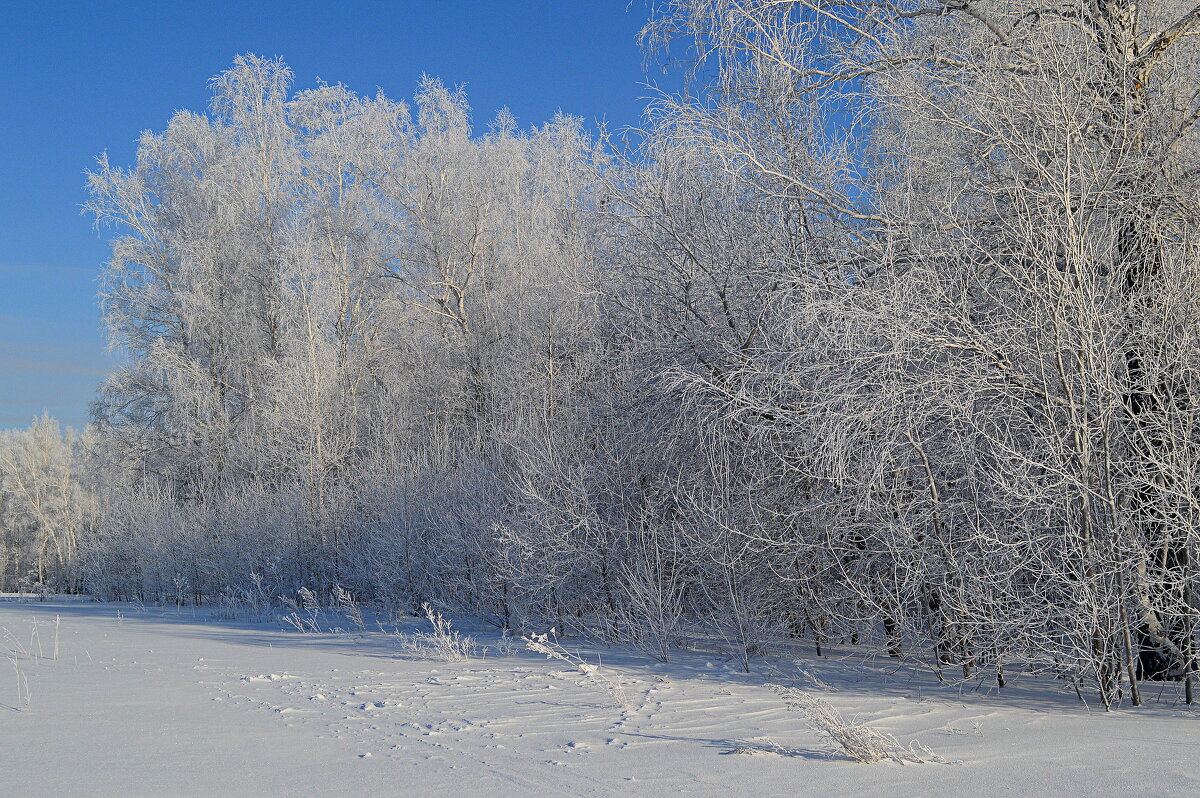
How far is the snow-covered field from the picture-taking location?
421 centimetres

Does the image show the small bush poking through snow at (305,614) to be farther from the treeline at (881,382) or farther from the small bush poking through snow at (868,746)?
the small bush poking through snow at (868,746)

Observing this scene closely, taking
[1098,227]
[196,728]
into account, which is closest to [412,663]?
[196,728]

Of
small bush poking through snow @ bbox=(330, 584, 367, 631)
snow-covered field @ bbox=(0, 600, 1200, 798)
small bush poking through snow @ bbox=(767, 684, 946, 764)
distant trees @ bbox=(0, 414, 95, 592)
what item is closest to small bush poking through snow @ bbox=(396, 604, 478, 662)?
snow-covered field @ bbox=(0, 600, 1200, 798)

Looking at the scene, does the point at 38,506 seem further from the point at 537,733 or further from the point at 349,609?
the point at 537,733

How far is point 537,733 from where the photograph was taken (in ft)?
17.7

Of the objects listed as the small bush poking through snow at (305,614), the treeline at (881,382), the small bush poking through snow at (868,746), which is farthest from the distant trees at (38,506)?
the small bush poking through snow at (868,746)

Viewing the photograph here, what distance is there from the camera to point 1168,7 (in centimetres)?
755

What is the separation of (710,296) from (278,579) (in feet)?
40.2

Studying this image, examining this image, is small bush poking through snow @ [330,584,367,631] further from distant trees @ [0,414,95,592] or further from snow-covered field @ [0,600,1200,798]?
distant trees @ [0,414,95,592]

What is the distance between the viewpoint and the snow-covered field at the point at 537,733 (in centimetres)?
421

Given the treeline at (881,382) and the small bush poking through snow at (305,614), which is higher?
the treeline at (881,382)

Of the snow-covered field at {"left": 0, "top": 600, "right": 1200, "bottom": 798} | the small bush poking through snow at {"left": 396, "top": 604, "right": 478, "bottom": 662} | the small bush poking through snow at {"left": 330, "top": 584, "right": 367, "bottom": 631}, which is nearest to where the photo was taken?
the snow-covered field at {"left": 0, "top": 600, "right": 1200, "bottom": 798}

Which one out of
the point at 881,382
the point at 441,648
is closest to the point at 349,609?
the point at 441,648

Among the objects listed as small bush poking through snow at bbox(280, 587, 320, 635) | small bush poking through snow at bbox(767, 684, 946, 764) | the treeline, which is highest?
the treeline
